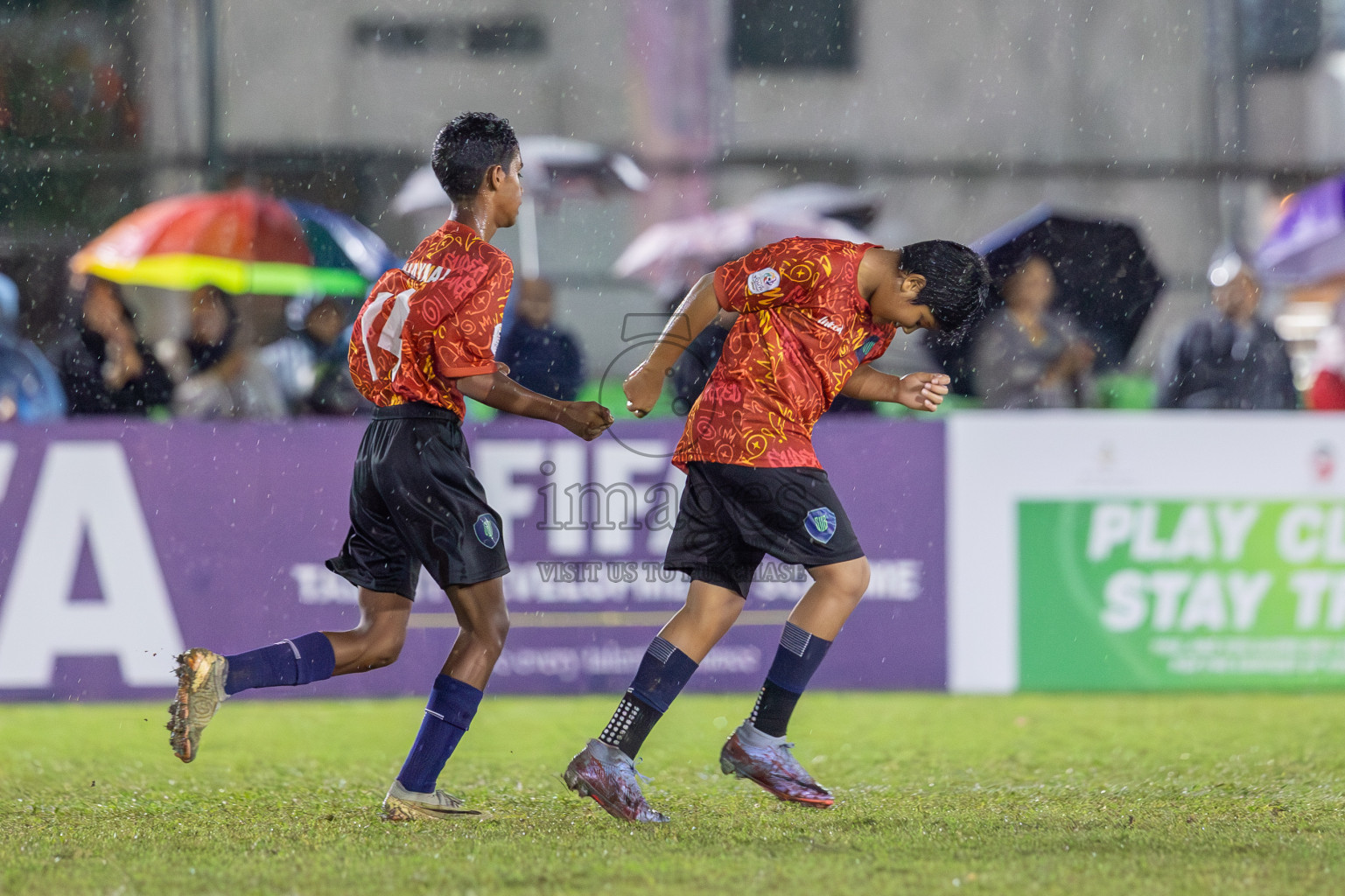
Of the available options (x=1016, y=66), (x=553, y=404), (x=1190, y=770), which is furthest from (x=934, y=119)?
(x=553, y=404)

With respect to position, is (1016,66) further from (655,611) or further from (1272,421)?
(655,611)

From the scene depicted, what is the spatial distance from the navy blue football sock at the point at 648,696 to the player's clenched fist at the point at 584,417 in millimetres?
548

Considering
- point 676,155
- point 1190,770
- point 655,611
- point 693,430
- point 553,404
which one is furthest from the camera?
point 676,155

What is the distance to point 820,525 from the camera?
366cm

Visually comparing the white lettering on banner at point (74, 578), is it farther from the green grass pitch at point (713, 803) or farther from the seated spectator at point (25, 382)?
the seated spectator at point (25, 382)

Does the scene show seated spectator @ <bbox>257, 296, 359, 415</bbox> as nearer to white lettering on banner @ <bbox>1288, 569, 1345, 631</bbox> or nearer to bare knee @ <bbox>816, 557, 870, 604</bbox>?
bare knee @ <bbox>816, 557, 870, 604</bbox>

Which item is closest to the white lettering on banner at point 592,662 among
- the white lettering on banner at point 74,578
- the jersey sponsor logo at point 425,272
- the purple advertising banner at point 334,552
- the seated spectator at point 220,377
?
the purple advertising banner at point 334,552

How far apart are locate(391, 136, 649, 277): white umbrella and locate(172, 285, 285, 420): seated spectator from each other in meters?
0.90

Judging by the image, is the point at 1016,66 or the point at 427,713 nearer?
the point at 427,713

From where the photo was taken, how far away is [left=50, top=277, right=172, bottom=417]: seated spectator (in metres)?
6.05

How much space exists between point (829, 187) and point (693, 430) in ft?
12.1

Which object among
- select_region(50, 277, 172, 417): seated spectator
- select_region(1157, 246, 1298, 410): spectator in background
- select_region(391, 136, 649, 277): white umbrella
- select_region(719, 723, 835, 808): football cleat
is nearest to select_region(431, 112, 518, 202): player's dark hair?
select_region(719, 723, 835, 808): football cleat

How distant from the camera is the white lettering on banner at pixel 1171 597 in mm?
6031

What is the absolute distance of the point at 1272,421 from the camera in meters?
6.09
